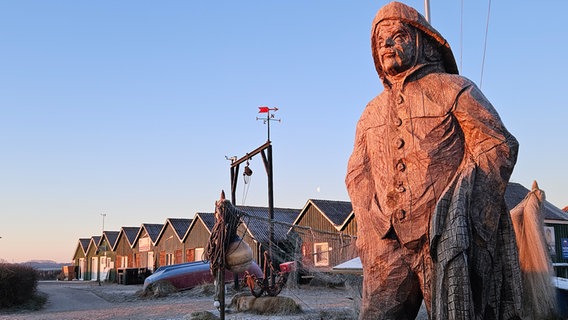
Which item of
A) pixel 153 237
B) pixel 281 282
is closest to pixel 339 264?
pixel 281 282

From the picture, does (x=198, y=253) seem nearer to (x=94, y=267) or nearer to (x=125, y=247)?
(x=125, y=247)

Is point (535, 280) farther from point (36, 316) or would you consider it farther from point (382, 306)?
point (36, 316)

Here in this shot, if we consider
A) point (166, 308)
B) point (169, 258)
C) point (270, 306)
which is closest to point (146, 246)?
point (169, 258)

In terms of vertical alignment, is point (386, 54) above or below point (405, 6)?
below

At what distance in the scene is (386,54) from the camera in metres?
3.59

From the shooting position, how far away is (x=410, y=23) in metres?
3.55

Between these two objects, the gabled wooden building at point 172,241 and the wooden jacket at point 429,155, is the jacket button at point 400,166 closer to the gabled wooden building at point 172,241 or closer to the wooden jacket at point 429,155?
the wooden jacket at point 429,155

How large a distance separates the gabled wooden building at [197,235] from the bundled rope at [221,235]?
65.3 ft

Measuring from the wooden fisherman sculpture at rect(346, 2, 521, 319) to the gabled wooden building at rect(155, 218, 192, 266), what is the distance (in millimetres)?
30333

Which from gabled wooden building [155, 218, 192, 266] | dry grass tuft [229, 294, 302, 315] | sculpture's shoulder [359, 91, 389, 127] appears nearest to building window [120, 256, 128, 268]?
gabled wooden building [155, 218, 192, 266]

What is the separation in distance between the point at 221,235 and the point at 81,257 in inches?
1847

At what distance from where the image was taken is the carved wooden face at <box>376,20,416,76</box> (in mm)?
3568

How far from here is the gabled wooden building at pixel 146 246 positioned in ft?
123

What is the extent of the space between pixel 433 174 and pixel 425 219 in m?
0.26
